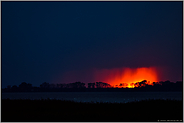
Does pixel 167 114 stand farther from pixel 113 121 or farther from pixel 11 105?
pixel 11 105

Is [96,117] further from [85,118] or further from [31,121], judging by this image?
[31,121]

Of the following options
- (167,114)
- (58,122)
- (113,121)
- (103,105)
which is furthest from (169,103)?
(58,122)

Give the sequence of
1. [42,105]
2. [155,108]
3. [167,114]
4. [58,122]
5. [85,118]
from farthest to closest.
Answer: [42,105] < [155,108] < [167,114] < [85,118] < [58,122]

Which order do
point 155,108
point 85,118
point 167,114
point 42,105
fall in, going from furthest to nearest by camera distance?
point 42,105
point 155,108
point 167,114
point 85,118

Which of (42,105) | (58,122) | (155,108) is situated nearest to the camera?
(58,122)

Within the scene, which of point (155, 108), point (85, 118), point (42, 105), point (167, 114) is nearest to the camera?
point (85, 118)

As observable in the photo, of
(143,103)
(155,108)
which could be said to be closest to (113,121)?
(155,108)

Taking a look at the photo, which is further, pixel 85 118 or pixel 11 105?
pixel 11 105
